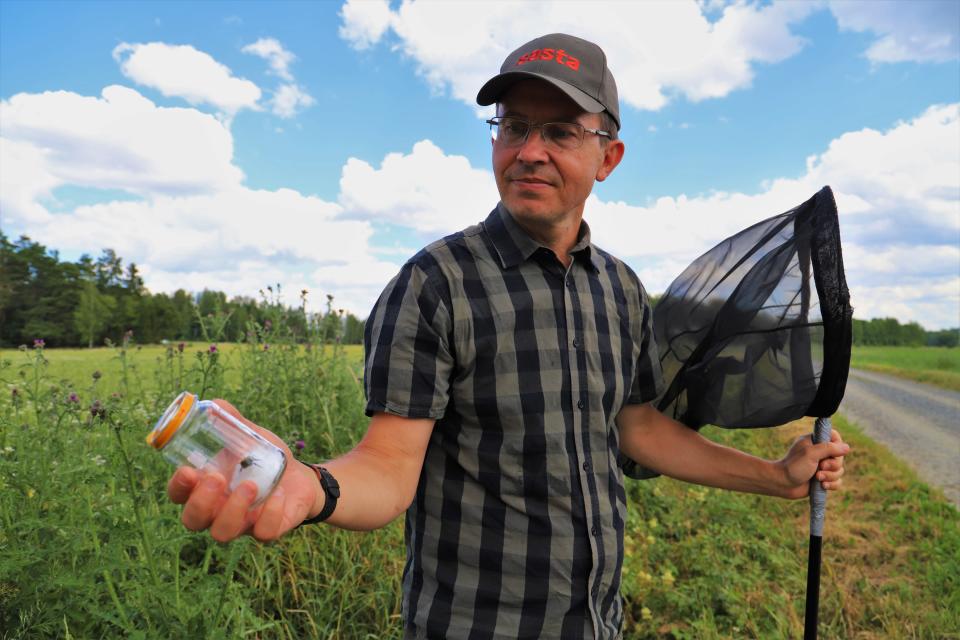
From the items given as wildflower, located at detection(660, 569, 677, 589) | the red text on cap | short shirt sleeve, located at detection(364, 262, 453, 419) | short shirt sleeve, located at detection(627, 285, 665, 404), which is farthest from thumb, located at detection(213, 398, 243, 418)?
wildflower, located at detection(660, 569, 677, 589)

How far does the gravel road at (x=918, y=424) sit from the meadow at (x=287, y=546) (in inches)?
84.9

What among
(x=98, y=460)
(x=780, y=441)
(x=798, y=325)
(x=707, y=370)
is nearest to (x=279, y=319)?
(x=98, y=460)

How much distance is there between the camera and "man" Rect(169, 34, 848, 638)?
1589 mm

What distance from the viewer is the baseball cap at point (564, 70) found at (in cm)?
174

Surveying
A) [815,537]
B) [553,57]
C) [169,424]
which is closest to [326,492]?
[169,424]

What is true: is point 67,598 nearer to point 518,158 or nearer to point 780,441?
point 518,158

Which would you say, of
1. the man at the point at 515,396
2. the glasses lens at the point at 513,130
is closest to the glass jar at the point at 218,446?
the man at the point at 515,396

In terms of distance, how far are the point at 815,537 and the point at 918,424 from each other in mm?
12962

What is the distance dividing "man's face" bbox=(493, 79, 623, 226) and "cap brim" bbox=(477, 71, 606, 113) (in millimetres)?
31

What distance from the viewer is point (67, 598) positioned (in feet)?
7.11

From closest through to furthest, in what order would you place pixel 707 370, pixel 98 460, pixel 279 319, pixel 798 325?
pixel 798 325 → pixel 707 370 → pixel 98 460 → pixel 279 319

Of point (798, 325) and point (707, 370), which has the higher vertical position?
point (798, 325)

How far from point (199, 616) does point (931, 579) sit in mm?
5149

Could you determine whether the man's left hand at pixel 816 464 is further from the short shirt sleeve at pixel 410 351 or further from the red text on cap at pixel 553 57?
the red text on cap at pixel 553 57
